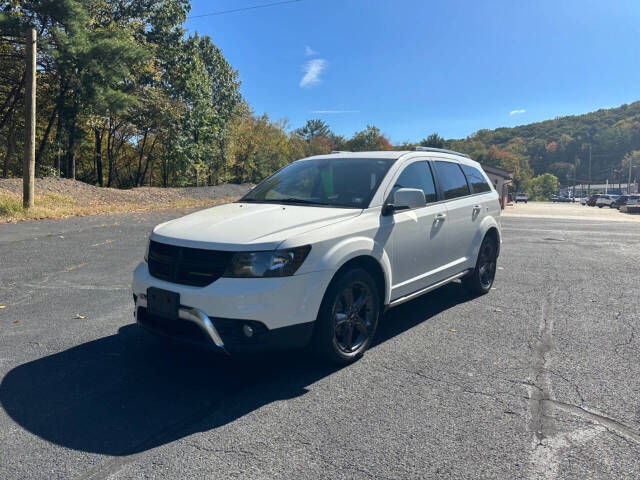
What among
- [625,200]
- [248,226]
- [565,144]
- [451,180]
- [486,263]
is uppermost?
[565,144]

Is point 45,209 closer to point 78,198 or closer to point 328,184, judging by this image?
point 78,198

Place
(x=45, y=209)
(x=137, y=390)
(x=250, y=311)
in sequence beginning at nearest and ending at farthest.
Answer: (x=250, y=311) → (x=137, y=390) → (x=45, y=209)

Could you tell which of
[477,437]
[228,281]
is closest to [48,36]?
[228,281]

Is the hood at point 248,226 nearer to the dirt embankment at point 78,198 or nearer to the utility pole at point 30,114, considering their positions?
the dirt embankment at point 78,198

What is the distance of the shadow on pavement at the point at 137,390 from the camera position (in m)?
2.82

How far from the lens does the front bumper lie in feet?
10.4

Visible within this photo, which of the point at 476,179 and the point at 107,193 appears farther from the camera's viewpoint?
the point at 107,193

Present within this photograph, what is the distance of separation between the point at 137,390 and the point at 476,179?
4.72 meters

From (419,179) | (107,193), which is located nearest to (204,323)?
(419,179)

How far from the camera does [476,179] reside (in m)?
6.11

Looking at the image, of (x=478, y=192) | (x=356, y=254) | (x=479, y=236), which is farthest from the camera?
(x=478, y=192)

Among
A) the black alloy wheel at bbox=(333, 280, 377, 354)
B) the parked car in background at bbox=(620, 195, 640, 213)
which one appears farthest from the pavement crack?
the parked car in background at bbox=(620, 195, 640, 213)

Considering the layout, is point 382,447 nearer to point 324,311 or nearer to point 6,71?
point 324,311

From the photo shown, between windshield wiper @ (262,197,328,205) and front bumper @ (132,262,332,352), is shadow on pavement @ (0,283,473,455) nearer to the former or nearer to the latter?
front bumper @ (132,262,332,352)
